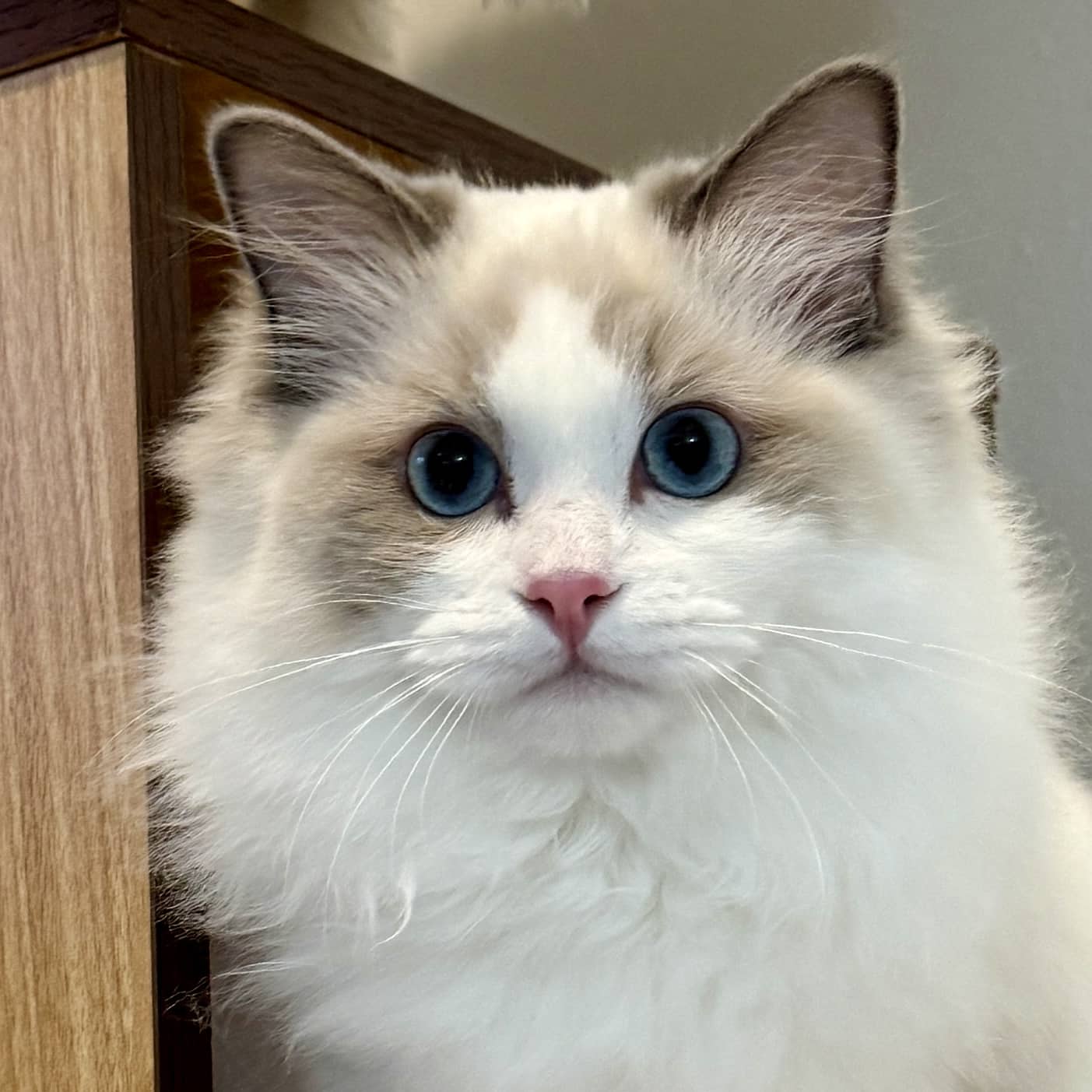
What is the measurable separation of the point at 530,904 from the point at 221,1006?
0.37 metres

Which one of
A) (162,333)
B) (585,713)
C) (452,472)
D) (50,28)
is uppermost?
(50,28)

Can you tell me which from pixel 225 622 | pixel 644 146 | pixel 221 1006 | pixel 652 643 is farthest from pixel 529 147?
pixel 221 1006

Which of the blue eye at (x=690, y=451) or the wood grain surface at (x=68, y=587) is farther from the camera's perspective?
the wood grain surface at (x=68, y=587)

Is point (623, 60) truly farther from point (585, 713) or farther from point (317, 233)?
point (585, 713)

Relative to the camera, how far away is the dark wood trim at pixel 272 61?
3.03 feet

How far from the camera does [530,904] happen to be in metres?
0.88

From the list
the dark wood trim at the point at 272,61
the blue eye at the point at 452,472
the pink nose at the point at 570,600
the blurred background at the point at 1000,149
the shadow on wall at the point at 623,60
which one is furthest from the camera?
the shadow on wall at the point at 623,60

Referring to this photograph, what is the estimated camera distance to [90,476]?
97 centimetres

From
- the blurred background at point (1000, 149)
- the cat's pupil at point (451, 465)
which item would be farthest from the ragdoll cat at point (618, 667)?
the blurred background at point (1000, 149)

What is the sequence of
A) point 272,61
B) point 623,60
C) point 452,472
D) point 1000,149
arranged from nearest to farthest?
point 452,472 → point 272,61 → point 1000,149 → point 623,60

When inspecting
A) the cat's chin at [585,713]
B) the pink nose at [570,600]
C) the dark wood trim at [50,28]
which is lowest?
the cat's chin at [585,713]

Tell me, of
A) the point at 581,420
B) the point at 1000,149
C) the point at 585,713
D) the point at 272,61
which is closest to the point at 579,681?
the point at 585,713

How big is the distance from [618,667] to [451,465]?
0.67ft

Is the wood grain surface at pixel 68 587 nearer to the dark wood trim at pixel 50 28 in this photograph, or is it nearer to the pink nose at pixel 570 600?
the dark wood trim at pixel 50 28
